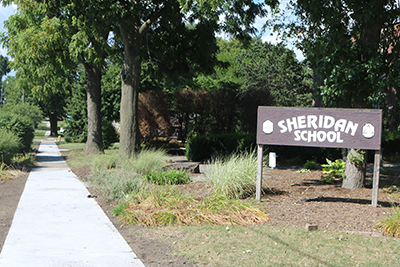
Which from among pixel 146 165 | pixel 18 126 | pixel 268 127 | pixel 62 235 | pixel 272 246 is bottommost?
pixel 62 235

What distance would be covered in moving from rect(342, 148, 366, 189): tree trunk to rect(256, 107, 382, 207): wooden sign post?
73.5 inches

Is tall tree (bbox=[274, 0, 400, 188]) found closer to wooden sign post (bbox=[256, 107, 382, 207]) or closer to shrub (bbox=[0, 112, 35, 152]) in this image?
wooden sign post (bbox=[256, 107, 382, 207])

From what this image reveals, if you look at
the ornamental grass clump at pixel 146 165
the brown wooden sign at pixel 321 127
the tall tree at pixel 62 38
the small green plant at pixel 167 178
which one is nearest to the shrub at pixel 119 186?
the small green plant at pixel 167 178

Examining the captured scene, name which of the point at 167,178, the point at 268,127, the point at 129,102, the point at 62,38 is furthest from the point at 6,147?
the point at 268,127

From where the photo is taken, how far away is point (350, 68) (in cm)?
822

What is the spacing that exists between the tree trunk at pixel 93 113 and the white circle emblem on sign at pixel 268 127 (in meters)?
12.7

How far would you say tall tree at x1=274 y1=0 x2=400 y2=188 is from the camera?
27.0 ft

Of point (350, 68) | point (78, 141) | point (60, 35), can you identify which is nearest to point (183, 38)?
point (60, 35)

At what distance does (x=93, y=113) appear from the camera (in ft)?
62.5

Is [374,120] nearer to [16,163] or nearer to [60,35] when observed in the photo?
[16,163]

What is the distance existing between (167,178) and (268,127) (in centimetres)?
303

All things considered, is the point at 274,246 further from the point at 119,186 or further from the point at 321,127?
the point at 119,186

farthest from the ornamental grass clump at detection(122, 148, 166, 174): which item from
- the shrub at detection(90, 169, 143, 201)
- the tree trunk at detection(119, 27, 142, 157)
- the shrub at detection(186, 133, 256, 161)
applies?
the shrub at detection(186, 133, 256, 161)

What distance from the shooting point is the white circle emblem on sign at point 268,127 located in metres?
7.60
